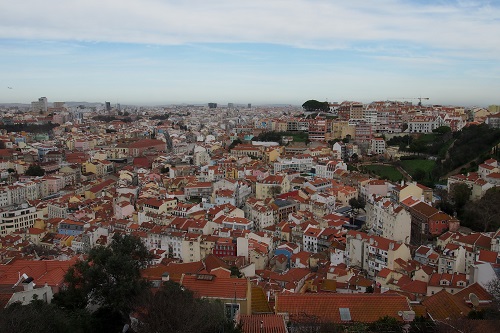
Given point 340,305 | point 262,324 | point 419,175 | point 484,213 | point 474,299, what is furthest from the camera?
point 419,175

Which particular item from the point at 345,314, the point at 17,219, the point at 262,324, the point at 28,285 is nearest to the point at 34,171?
the point at 17,219

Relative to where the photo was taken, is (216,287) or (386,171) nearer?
(216,287)

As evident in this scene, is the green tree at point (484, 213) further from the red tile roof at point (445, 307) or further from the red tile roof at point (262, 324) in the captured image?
the red tile roof at point (262, 324)

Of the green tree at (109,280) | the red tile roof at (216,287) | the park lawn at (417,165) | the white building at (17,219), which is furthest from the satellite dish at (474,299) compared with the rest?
the white building at (17,219)

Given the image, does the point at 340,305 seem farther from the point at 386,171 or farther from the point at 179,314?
the point at 386,171

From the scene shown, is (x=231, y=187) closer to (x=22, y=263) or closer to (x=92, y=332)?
(x=22, y=263)
